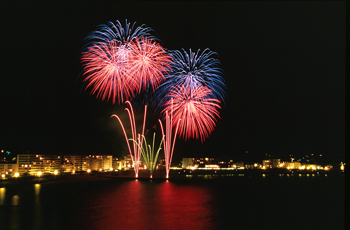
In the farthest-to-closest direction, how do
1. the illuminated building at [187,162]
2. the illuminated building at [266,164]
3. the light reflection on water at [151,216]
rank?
the illuminated building at [187,162] → the illuminated building at [266,164] → the light reflection on water at [151,216]

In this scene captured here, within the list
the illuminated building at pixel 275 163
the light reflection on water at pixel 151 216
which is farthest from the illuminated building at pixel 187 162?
the light reflection on water at pixel 151 216

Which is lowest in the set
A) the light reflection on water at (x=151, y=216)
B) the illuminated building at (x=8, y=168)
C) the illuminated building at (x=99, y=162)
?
the illuminated building at (x=99, y=162)

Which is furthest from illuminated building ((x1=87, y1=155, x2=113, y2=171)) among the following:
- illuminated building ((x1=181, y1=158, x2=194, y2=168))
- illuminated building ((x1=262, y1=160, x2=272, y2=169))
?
illuminated building ((x1=262, y1=160, x2=272, y2=169))

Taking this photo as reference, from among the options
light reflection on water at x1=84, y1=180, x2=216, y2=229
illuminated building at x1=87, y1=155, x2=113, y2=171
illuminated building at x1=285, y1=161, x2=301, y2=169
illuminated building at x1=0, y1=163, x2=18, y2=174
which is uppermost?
light reflection on water at x1=84, y1=180, x2=216, y2=229

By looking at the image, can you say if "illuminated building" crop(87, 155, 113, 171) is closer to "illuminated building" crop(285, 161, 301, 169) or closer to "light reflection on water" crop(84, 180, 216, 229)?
"illuminated building" crop(285, 161, 301, 169)

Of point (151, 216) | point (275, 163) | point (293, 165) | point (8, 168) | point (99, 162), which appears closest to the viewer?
point (151, 216)

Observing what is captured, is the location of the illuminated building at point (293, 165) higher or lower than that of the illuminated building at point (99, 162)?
lower

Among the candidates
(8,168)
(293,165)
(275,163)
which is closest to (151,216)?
(8,168)

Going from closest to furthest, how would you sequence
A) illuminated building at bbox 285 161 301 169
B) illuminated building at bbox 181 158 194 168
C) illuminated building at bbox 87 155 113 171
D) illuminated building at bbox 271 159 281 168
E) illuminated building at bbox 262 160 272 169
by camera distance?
illuminated building at bbox 87 155 113 171 → illuminated building at bbox 262 160 272 169 → illuminated building at bbox 271 159 281 168 → illuminated building at bbox 285 161 301 169 → illuminated building at bbox 181 158 194 168

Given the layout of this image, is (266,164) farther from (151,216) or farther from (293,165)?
(151,216)

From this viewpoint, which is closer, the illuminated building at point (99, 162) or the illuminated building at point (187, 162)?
the illuminated building at point (99, 162)

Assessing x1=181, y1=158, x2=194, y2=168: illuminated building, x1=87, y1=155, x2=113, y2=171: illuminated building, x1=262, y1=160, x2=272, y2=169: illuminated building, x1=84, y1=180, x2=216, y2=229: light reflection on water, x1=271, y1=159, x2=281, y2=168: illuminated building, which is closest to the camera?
x1=84, y1=180, x2=216, y2=229: light reflection on water

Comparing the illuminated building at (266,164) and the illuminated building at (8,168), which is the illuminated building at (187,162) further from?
the illuminated building at (8,168)

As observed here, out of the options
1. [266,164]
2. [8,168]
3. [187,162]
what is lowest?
[266,164]
